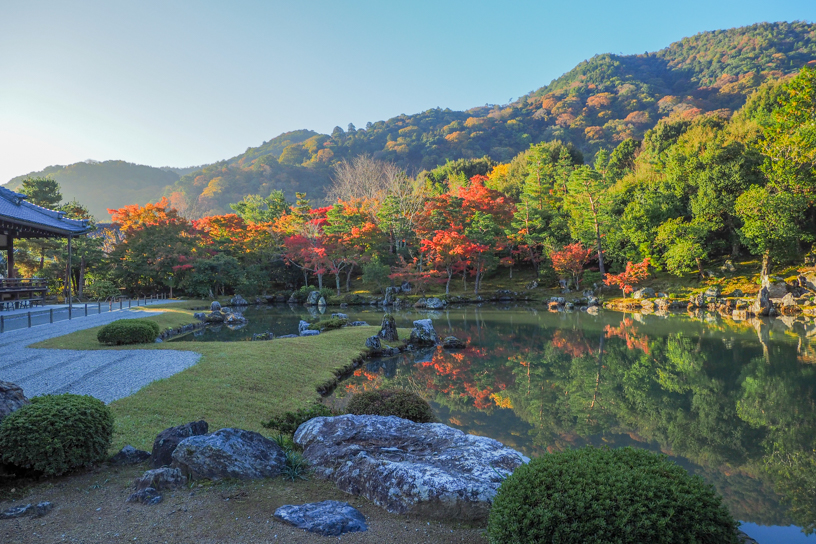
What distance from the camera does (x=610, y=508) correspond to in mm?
2238

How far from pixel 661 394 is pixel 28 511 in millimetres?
9249

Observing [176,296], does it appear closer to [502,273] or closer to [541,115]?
[502,273]

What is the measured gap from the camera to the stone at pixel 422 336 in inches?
549

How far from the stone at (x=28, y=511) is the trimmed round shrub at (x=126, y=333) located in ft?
29.3

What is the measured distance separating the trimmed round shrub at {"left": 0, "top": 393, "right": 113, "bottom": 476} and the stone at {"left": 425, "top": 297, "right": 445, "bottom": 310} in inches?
870

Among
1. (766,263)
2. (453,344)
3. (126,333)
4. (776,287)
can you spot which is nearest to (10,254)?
(126,333)

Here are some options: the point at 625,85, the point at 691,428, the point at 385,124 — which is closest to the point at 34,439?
the point at 691,428

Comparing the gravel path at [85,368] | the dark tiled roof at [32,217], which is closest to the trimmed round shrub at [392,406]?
the gravel path at [85,368]

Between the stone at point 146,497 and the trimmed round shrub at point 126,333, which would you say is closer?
the stone at point 146,497

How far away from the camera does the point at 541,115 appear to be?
6694cm

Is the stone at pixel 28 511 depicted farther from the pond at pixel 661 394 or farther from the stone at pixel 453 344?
the stone at pixel 453 344

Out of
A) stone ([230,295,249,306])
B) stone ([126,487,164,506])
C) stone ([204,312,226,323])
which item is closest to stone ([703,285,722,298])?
stone ([204,312,226,323])

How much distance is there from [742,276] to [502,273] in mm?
14932

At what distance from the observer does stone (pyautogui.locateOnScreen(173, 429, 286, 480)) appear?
381 cm
